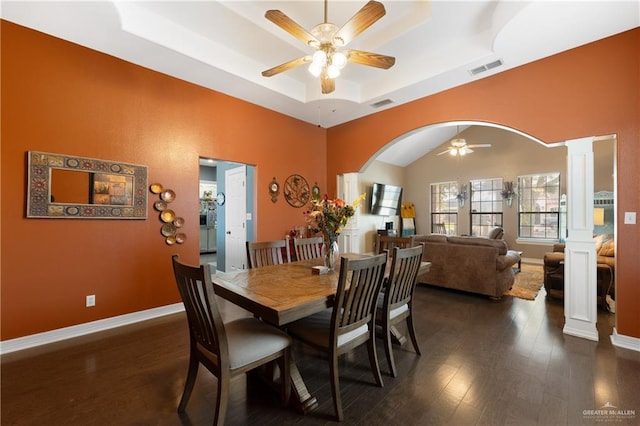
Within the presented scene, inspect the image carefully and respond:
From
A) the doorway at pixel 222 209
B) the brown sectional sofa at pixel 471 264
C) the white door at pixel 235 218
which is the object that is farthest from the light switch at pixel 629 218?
the white door at pixel 235 218

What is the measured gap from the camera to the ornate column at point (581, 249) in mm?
2777

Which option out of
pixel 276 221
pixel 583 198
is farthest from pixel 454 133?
pixel 276 221

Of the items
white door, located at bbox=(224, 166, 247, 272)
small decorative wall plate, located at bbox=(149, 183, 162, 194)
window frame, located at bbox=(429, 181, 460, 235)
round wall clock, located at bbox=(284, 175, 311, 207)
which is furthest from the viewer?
window frame, located at bbox=(429, 181, 460, 235)

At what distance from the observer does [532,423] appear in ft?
5.38

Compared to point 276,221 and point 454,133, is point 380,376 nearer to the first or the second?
point 276,221

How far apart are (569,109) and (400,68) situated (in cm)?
206

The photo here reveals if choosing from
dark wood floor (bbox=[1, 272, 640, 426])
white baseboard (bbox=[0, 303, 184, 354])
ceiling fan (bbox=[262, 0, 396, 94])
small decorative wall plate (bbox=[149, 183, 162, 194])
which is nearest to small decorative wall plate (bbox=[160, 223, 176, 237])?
small decorative wall plate (bbox=[149, 183, 162, 194])

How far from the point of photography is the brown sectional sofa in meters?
3.83

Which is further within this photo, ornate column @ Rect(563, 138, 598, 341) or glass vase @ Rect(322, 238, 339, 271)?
ornate column @ Rect(563, 138, 598, 341)

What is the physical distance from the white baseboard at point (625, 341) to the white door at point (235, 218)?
15.7ft

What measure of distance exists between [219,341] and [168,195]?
2672 mm

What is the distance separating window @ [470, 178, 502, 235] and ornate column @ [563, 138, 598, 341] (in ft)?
17.0

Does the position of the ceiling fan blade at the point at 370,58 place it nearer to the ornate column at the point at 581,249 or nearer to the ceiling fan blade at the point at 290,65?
the ceiling fan blade at the point at 290,65

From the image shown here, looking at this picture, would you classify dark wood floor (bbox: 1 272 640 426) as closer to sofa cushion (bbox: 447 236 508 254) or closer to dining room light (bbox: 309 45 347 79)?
sofa cushion (bbox: 447 236 508 254)
